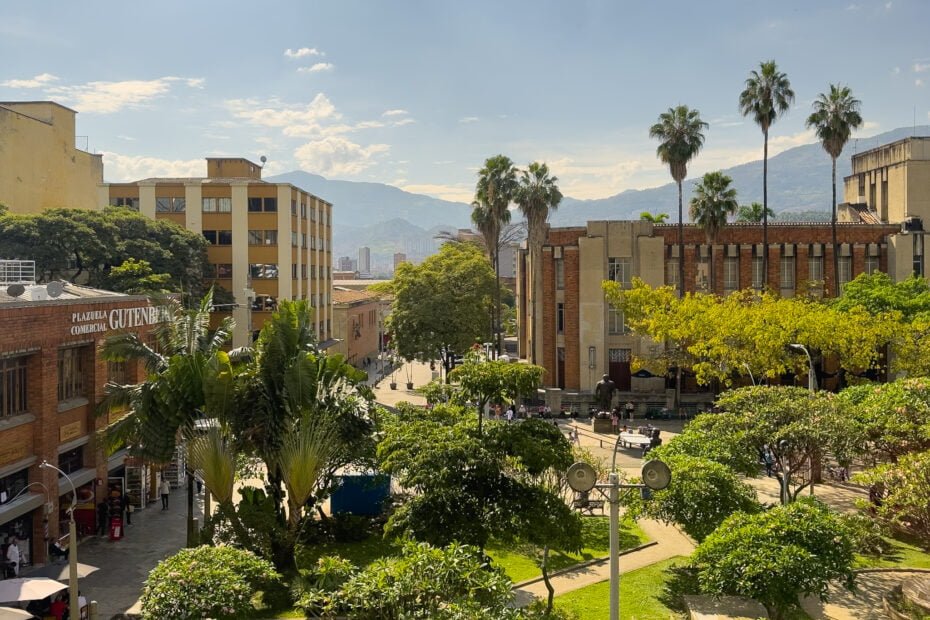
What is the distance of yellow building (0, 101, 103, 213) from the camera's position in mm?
57875

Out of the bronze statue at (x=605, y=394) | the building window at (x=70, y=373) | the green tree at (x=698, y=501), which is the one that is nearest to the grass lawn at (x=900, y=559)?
the green tree at (x=698, y=501)

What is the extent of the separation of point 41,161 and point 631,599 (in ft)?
194

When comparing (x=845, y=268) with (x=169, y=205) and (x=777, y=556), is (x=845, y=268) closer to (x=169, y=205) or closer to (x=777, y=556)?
(x=777, y=556)

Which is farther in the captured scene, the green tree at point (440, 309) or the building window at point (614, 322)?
the green tree at point (440, 309)

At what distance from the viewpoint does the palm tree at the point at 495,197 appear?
204ft

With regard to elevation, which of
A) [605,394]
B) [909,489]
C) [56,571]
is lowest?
[56,571]

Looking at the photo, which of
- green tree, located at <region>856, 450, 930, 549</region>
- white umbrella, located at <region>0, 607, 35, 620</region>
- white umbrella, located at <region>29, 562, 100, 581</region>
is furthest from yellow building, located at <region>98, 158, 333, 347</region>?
green tree, located at <region>856, 450, 930, 549</region>

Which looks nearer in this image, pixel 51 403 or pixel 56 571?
pixel 56 571

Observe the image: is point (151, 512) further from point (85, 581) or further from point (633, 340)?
point (633, 340)

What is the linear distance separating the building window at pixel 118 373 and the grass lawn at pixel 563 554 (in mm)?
15904

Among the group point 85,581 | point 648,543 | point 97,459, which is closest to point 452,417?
point 648,543

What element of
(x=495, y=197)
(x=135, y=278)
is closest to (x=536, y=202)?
(x=495, y=197)

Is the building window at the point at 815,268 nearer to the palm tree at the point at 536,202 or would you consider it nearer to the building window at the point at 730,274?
the building window at the point at 730,274

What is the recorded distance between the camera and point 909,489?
1861cm
